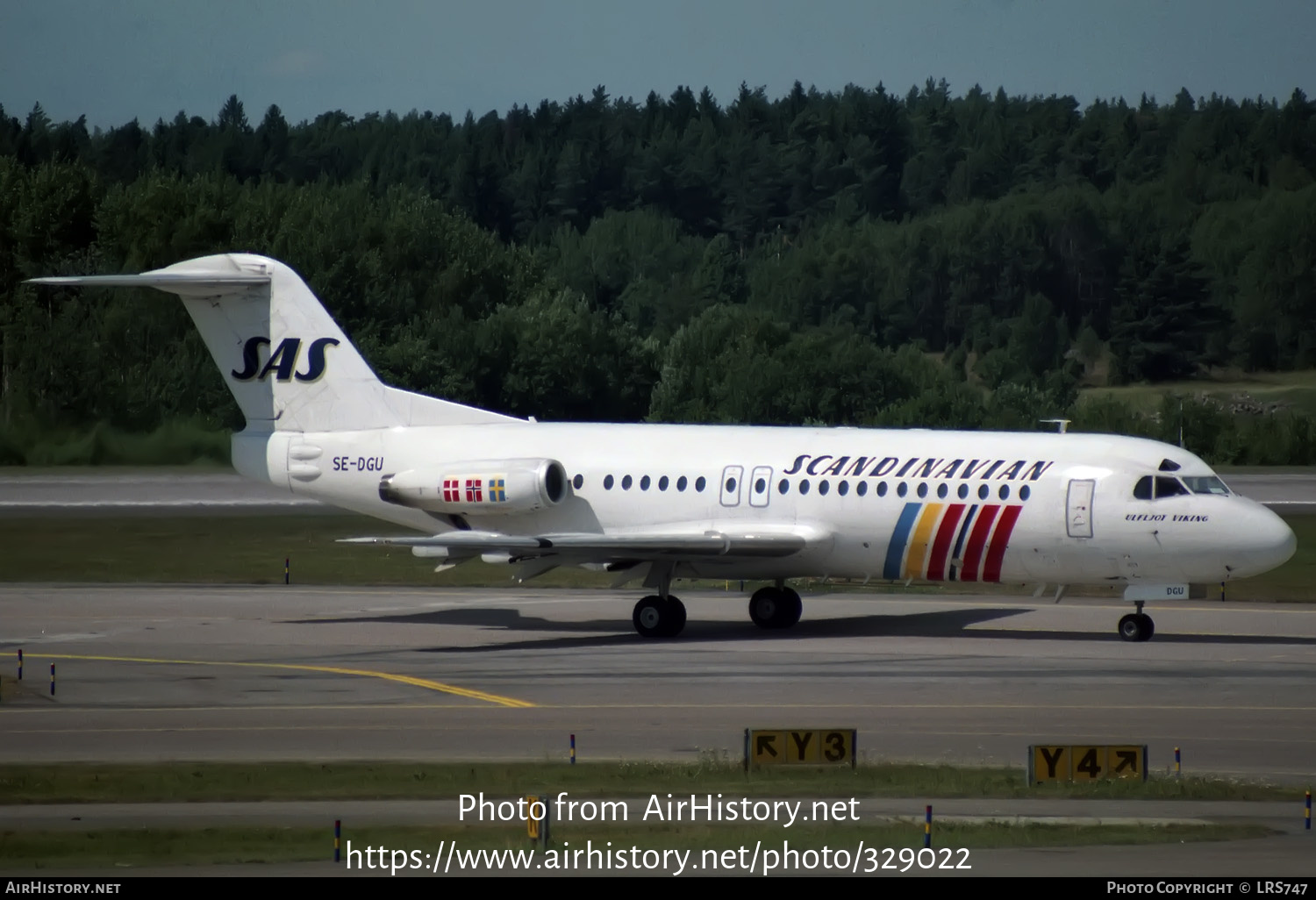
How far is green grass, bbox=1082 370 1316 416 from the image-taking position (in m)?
102

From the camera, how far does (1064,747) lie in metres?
18.7

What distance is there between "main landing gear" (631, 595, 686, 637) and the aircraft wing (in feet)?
3.01

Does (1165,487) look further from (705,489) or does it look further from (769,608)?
(705,489)

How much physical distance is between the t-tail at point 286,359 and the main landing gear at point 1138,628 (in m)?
13.1

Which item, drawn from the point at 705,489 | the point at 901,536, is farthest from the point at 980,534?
the point at 705,489

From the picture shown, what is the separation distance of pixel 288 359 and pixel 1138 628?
17804 mm

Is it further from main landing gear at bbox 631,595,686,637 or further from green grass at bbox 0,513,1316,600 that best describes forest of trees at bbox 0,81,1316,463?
main landing gear at bbox 631,595,686,637

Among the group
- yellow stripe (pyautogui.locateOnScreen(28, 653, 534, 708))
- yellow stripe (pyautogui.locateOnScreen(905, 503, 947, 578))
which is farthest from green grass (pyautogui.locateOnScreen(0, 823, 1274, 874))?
yellow stripe (pyautogui.locateOnScreen(905, 503, 947, 578))

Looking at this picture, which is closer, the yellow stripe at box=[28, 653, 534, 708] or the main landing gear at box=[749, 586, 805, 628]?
the yellow stripe at box=[28, 653, 534, 708]

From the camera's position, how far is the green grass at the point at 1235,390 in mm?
102500

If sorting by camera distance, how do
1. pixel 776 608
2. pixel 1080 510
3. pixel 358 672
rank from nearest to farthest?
1. pixel 358 672
2. pixel 1080 510
3. pixel 776 608

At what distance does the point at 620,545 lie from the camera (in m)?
32.0

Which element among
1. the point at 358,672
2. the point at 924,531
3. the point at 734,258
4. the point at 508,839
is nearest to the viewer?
the point at 508,839

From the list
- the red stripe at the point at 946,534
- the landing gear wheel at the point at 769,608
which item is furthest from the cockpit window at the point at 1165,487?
the landing gear wheel at the point at 769,608
